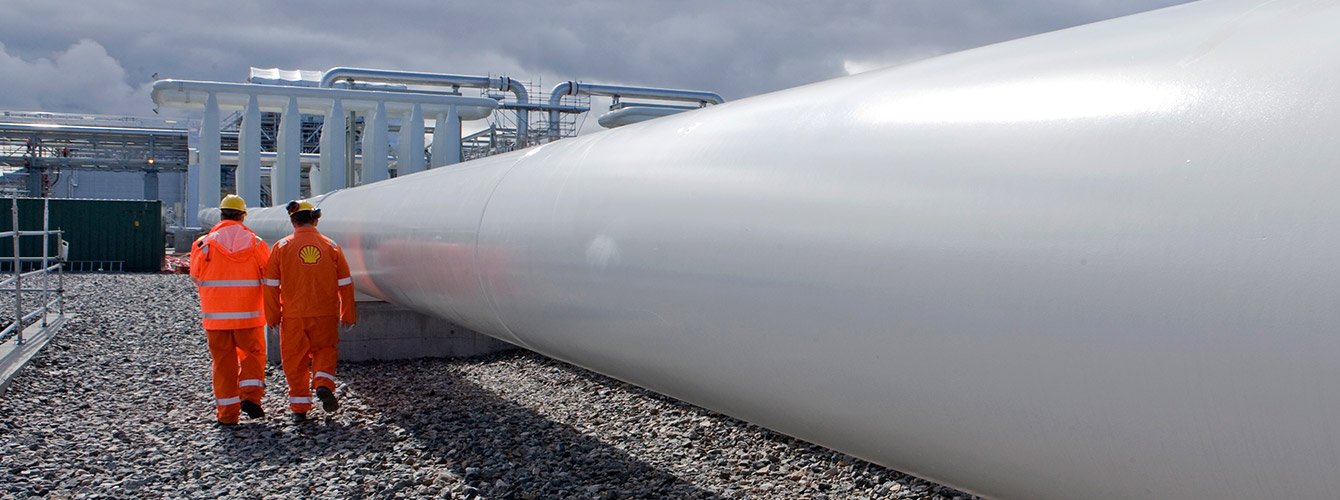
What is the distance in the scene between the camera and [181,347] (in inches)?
304

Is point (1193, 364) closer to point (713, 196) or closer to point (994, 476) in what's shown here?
point (994, 476)

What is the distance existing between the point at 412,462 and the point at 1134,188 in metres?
3.76

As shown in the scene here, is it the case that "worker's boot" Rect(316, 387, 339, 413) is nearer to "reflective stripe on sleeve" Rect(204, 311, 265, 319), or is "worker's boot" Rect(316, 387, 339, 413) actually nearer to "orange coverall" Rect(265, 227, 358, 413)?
"orange coverall" Rect(265, 227, 358, 413)

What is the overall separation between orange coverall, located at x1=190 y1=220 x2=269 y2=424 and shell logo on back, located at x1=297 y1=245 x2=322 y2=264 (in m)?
A: 0.34

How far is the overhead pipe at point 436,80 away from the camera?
19.5 m

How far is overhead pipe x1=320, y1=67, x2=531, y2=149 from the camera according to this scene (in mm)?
19469

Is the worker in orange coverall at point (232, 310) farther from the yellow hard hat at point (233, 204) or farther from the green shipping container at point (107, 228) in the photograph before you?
the green shipping container at point (107, 228)

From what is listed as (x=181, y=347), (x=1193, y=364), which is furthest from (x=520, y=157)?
(x=181, y=347)

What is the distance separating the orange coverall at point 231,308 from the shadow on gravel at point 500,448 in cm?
62

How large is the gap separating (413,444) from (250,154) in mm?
12927

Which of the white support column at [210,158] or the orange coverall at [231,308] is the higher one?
the white support column at [210,158]

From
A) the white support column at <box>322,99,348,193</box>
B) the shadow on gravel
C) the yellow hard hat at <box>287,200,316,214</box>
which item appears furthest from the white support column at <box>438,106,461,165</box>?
the yellow hard hat at <box>287,200,316,214</box>

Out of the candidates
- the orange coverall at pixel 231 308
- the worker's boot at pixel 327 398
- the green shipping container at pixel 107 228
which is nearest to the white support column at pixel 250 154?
the green shipping container at pixel 107 228

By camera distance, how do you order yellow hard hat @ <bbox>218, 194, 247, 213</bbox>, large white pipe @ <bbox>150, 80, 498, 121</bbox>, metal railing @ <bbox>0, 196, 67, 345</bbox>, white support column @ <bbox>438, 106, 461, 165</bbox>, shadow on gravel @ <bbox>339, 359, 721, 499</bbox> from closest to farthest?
shadow on gravel @ <bbox>339, 359, 721, 499</bbox>, yellow hard hat @ <bbox>218, 194, 247, 213</bbox>, metal railing @ <bbox>0, 196, 67, 345</bbox>, large white pipe @ <bbox>150, 80, 498, 121</bbox>, white support column @ <bbox>438, 106, 461, 165</bbox>
